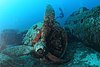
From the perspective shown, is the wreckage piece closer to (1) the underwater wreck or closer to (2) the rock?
(1) the underwater wreck

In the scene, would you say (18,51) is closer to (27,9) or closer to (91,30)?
(91,30)

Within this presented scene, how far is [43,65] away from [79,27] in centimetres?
247

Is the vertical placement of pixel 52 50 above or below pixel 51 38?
below

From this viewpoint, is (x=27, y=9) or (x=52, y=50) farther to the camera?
(x=27, y=9)

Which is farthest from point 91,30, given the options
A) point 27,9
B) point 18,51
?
point 27,9

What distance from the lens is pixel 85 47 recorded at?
24.8ft

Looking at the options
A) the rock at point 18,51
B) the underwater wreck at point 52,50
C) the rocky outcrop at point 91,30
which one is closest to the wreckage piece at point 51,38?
the underwater wreck at point 52,50

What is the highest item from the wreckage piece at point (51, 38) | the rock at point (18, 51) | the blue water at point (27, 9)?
the blue water at point (27, 9)

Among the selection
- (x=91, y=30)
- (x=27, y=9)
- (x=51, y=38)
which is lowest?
(x=51, y=38)

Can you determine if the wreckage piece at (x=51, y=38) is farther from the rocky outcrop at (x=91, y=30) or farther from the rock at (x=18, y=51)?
Answer: the rocky outcrop at (x=91, y=30)

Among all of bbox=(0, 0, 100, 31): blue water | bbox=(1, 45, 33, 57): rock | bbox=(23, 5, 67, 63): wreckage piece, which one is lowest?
bbox=(1, 45, 33, 57): rock

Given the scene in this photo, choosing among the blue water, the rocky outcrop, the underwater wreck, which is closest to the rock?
the underwater wreck

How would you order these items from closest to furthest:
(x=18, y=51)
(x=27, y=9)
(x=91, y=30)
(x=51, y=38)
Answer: (x=91, y=30)
(x=51, y=38)
(x=18, y=51)
(x=27, y=9)

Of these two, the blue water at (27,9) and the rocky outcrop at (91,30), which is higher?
the blue water at (27,9)
